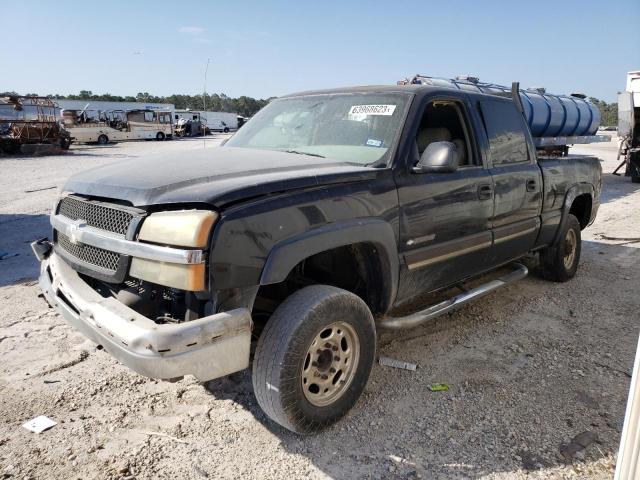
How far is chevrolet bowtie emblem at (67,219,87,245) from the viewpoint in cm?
275

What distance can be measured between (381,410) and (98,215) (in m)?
2.00

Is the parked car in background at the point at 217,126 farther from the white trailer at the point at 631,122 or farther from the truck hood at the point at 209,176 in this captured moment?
the truck hood at the point at 209,176

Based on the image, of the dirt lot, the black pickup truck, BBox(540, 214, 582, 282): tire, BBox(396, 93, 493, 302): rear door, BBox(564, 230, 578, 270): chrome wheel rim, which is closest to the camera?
the black pickup truck

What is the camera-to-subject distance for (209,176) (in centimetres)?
264

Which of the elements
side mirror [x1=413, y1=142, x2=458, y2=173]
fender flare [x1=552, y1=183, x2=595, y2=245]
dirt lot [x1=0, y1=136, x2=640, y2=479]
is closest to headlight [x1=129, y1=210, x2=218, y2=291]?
dirt lot [x1=0, y1=136, x2=640, y2=479]

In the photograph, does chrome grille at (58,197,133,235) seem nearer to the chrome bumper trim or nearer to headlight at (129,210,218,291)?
the chrome bumper trim

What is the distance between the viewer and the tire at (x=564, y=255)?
5.13 meters

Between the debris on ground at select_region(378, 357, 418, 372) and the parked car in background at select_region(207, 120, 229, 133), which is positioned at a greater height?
the parked car in background at select_region(207, 120, 229, 133)

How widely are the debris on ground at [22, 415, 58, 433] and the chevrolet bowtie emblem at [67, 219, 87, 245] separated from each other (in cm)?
103

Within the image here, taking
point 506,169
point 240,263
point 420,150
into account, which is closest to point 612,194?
point 506,169

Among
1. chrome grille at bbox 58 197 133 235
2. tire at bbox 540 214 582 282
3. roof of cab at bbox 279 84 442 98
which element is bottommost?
tire at bbox 540 214 582 282

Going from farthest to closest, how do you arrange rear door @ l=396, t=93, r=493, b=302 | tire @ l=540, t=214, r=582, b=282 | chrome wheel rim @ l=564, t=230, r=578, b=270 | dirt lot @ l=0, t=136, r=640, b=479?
chrome wheel rim @ l=564, t=230, r=578, b=270
tire @ l=540, t=214, r=582, b=282
rear door @ l=396, t=93, r=493, b=302
dirt lot @ l=0, t=136, r=640, b=479

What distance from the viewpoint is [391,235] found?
302cm

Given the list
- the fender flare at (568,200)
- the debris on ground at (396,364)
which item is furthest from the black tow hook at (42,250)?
the fender flare at (568,200)
